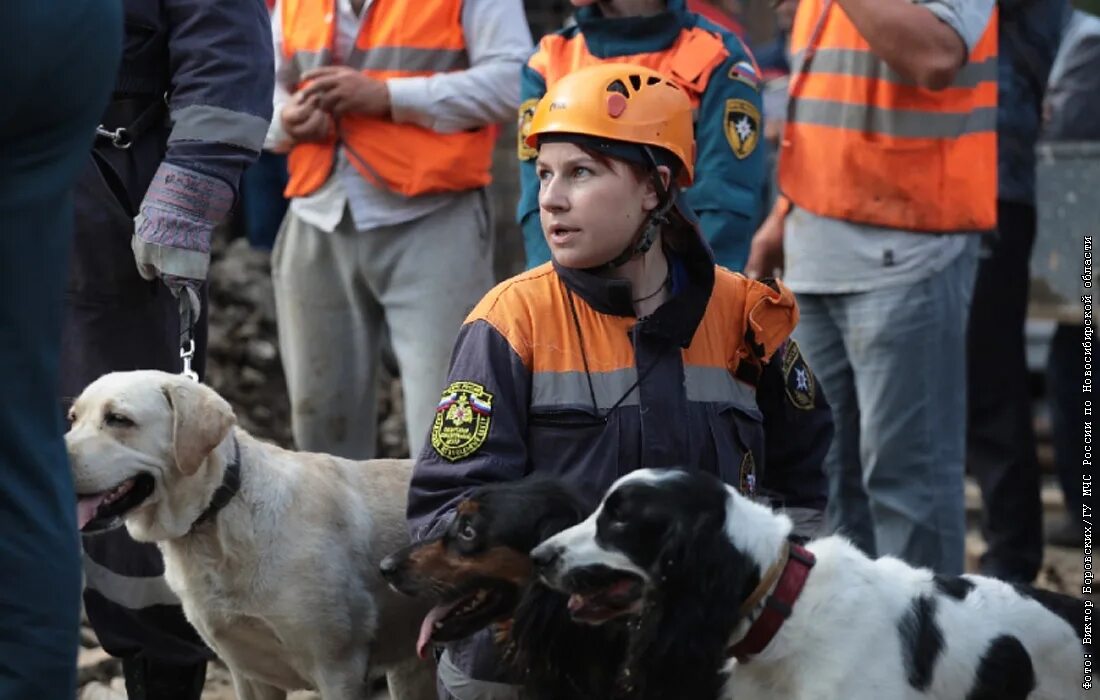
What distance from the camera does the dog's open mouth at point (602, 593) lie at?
3736mm

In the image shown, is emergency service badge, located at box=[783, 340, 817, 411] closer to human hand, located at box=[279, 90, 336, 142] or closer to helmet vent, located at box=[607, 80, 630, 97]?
helmet vent, located at box=[607, 80, 630, 97]

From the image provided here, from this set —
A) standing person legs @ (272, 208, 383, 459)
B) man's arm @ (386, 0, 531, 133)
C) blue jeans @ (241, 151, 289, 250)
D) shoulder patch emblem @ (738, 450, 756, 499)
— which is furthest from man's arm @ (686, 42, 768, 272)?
blue jeans @ (241, 151, 289, 250)

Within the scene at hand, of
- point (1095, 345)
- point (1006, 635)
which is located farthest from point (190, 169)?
point (1095, 345)

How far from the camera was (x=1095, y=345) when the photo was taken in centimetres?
848

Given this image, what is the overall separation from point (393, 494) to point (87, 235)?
1100 mm

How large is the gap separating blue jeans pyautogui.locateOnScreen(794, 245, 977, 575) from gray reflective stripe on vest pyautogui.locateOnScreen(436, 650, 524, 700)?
2079mm

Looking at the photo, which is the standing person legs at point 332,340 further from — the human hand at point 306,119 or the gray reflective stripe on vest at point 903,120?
the gray reflective stripe on vest at point 903,120

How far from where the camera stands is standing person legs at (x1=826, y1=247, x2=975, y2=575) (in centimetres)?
594

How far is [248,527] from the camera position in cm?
492

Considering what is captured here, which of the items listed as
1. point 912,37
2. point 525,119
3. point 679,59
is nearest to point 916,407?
point 912,37

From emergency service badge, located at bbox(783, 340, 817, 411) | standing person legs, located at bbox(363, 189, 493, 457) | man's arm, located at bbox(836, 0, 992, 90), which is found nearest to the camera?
emergency service badge, located at bbox(783, 340, 817, 411)

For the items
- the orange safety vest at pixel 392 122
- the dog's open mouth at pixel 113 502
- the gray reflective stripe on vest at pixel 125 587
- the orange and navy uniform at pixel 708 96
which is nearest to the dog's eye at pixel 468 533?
the dog's open mouth at pixel 113 502

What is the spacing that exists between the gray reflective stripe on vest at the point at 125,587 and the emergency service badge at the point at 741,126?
7.06 feet

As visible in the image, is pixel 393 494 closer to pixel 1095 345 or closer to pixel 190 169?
pixel 190 169
